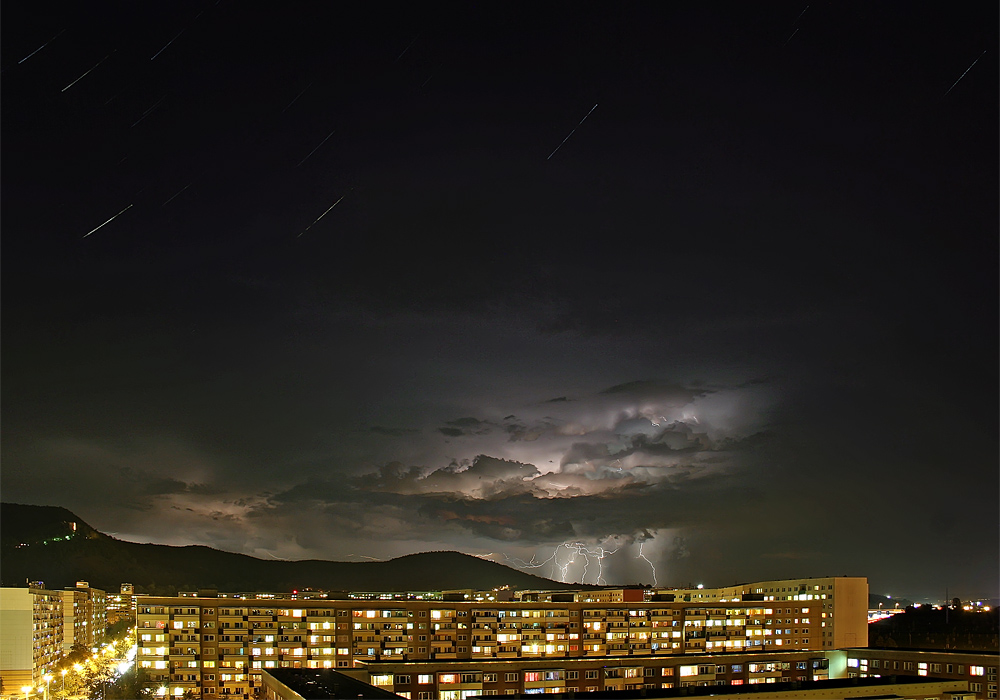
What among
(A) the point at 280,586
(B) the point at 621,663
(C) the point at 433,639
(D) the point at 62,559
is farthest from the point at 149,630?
(D) the point at 62,559

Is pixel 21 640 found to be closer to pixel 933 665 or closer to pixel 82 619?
pixel 82 619

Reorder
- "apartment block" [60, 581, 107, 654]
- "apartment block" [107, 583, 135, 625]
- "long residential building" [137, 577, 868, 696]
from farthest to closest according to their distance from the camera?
"apartment block" [107, 583, 135, 625] → "apartment block" [60, 581, 107, 654] → "long residential building" [137, 577, 868, 696]

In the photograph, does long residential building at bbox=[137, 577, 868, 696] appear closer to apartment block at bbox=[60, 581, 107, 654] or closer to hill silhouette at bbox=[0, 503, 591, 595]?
apartment block at bbox=[60, 581, 107, 654]

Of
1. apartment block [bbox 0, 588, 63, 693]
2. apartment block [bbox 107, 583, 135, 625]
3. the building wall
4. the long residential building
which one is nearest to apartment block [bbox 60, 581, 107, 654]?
apartment block [bbox 107, 583, 135, 625]

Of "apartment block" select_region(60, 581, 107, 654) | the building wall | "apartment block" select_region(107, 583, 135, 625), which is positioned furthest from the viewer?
"apartment block" select_region(107, 583, 135, 625)

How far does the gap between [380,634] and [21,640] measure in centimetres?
1912

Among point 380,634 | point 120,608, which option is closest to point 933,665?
point 380,634

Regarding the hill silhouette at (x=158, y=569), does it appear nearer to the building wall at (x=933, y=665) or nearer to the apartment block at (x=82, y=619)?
the apartment block at (x=82, y=619)

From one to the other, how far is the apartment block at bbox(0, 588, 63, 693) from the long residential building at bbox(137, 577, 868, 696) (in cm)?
964

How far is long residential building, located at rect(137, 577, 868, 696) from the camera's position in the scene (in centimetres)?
3722

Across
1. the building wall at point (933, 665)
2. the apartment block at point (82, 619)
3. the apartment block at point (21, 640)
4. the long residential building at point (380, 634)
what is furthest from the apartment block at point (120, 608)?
the building wall at point (933, 665)

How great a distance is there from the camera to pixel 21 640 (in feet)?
139

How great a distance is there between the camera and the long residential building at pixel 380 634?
37219 mm

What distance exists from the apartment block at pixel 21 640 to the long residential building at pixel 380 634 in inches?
380
